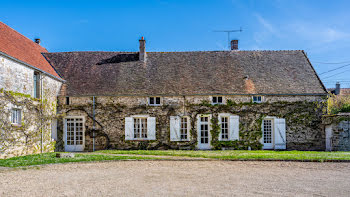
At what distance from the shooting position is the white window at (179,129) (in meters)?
17.3

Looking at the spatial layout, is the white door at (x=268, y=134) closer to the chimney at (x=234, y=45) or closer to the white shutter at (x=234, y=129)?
the white shutter at (x=234, y=129)

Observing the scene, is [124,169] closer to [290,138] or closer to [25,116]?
[25,116]

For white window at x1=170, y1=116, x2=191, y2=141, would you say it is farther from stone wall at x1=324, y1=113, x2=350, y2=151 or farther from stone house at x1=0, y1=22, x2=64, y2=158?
stone wall at x1=324, y1=113, x2=350, y2=151

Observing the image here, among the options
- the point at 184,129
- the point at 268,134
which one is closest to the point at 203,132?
the point at 184,129

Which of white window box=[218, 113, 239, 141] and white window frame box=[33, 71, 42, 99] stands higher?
white window frame box=[33, 71, 42, 99]

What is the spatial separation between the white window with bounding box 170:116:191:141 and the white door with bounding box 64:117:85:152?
503cm

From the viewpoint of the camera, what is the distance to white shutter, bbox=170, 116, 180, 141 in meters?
17.3

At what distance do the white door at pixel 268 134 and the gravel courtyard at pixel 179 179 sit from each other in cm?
645

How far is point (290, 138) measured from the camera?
1742cm

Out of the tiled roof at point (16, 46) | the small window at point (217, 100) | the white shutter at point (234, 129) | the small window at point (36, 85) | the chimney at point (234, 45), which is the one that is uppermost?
the chimney at point (234, 45)

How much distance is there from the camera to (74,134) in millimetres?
17422

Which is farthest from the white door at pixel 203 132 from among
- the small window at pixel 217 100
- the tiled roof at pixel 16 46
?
the tiled roof at pixel 16 46

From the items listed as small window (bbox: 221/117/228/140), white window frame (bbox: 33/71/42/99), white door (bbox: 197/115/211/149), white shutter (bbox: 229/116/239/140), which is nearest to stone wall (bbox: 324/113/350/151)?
white shutter (bbox: 229/116/239/140)

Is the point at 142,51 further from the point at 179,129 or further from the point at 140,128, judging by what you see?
the point at 179,129
